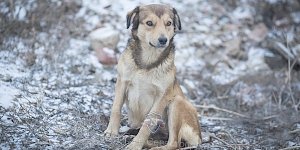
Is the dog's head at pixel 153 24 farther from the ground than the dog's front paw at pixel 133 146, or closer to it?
farther from the ground

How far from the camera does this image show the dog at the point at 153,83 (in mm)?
6008

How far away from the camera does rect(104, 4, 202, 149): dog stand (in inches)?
237

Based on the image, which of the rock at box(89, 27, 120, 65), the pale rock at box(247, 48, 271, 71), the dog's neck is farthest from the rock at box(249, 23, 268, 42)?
the dog's neck

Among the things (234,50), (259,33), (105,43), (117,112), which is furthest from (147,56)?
(259,33)

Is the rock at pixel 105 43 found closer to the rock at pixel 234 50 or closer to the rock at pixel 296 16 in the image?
the rock at pixel 234 50

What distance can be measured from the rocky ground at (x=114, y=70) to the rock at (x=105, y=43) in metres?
0.02

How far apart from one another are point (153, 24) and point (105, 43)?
338 cm

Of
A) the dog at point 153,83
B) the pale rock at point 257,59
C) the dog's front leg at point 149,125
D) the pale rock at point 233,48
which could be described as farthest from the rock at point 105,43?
the dog's front leg at point 149,125

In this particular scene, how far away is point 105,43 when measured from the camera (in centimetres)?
923

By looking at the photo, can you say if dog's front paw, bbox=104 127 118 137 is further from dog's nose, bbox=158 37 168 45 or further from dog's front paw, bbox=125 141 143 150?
dog's nose, bbox=158 37 168 45

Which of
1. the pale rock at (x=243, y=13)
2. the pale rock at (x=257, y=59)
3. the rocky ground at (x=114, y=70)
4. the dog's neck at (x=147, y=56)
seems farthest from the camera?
the pale rock at (x=243, y=13)

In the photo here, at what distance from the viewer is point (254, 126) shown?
7668 mm

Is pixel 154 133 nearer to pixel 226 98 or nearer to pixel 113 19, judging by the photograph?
pixel 226 98

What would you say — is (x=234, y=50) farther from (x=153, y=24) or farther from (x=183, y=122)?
(x=153, y=24)
